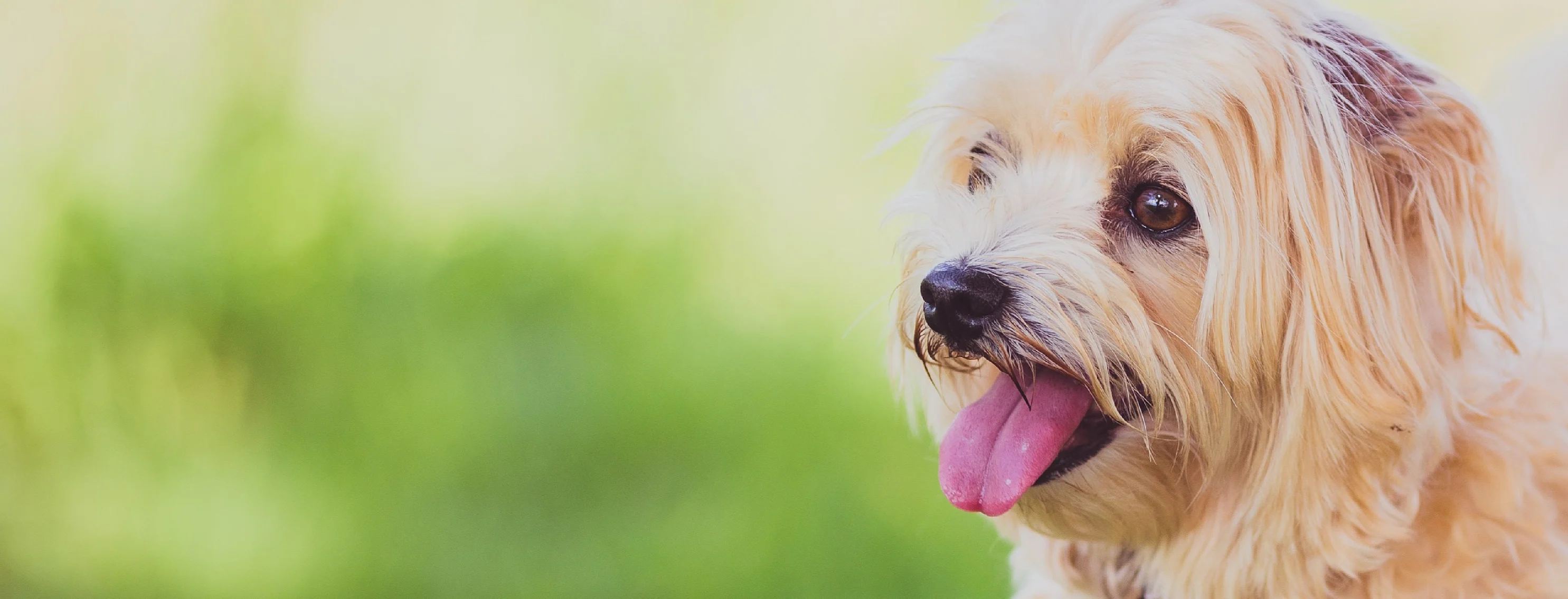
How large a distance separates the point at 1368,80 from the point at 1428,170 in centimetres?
16

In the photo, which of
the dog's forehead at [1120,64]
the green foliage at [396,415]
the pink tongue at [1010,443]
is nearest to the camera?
the dog's forehead at [1120,64]

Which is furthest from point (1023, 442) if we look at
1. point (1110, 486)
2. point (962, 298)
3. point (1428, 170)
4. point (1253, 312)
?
point (1428, 170)

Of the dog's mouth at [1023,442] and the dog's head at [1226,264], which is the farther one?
the dog's mouth at [1023,442]

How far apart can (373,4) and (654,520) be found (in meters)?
1.89

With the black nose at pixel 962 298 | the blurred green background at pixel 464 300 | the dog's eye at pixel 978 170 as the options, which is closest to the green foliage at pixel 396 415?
the blurred green background at pixel 464 300

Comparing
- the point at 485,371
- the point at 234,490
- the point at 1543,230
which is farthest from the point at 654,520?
the point at 1543,230

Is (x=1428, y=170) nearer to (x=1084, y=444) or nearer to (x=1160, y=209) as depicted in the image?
(x=1160, y=209)

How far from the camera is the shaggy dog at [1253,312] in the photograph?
1.65 metres

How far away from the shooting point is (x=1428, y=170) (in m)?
1.66

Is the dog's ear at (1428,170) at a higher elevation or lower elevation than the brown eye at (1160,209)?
higher

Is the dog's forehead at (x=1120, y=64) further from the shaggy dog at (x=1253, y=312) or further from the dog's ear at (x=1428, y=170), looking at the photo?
the dog's ear at (x=1428, y=170)

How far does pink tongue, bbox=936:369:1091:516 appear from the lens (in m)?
1.81

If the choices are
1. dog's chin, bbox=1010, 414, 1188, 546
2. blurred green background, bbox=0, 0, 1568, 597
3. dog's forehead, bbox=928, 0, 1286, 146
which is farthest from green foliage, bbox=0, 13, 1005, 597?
dog's forehead, bbox=928, 0, 1286, 146

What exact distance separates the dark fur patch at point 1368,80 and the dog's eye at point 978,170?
54cm
